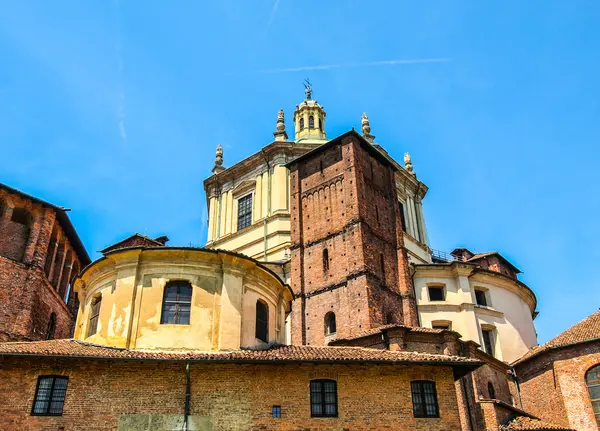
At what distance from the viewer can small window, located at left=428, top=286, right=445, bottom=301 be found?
36.2 metres

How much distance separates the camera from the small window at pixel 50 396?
62.3 feet

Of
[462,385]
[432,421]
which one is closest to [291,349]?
[432,421]

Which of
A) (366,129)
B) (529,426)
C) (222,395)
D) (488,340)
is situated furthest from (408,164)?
(222,395)

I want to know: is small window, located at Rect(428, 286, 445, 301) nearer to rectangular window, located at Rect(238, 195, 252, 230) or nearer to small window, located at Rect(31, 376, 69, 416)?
rectangular window, located at Rect(238, 195, 252, 230)

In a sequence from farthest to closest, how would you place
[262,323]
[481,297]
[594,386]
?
[481,297]
[594,386]
[262,323]

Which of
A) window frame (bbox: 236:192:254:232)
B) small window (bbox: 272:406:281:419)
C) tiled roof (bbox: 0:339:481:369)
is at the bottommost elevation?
small window (bbox: 272:406:281:419)

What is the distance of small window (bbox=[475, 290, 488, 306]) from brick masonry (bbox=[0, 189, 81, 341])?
24.8 metres

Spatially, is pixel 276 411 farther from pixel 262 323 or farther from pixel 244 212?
pixel 244 212

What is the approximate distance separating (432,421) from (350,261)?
12.4 metres

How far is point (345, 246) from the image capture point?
32.5 m

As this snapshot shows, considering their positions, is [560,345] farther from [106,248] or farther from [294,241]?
[106,248]

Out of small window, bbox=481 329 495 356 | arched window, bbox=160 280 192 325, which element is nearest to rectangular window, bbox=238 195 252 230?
small window, bbox=481 329 495 356

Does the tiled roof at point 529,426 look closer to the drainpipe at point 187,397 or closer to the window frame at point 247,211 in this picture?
the drainpipe at point 187,397

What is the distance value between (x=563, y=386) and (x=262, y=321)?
53.7 ft
